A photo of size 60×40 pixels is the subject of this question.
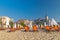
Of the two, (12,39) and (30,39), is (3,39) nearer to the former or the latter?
(12,39)

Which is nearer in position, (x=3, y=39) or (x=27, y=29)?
(x=3, y=39)

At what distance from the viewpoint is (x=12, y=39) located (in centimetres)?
1112

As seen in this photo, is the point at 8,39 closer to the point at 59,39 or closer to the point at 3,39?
the point at 3,39

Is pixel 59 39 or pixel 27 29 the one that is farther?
pixel 27 29

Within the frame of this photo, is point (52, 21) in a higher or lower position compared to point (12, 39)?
higher

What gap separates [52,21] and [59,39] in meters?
13.0

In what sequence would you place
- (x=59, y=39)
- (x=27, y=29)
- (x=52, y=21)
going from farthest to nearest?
(x=52, y=21) → (x=27, y=29) → (x=59, y=39)

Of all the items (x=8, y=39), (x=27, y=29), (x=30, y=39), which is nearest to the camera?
(x=30, y=39)

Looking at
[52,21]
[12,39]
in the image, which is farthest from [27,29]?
[12,39]

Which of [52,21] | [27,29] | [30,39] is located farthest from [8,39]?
[52,21]

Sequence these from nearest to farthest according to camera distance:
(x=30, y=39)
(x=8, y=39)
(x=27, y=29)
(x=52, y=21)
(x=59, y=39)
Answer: (x=59, y=39)
(x=30, y=39)
(x=8, y=39)
(x=27, y=29)
(x=52, y=21)

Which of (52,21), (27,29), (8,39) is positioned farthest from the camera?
(52,21)

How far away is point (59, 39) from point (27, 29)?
880cm

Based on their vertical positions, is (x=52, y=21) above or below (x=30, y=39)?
above
